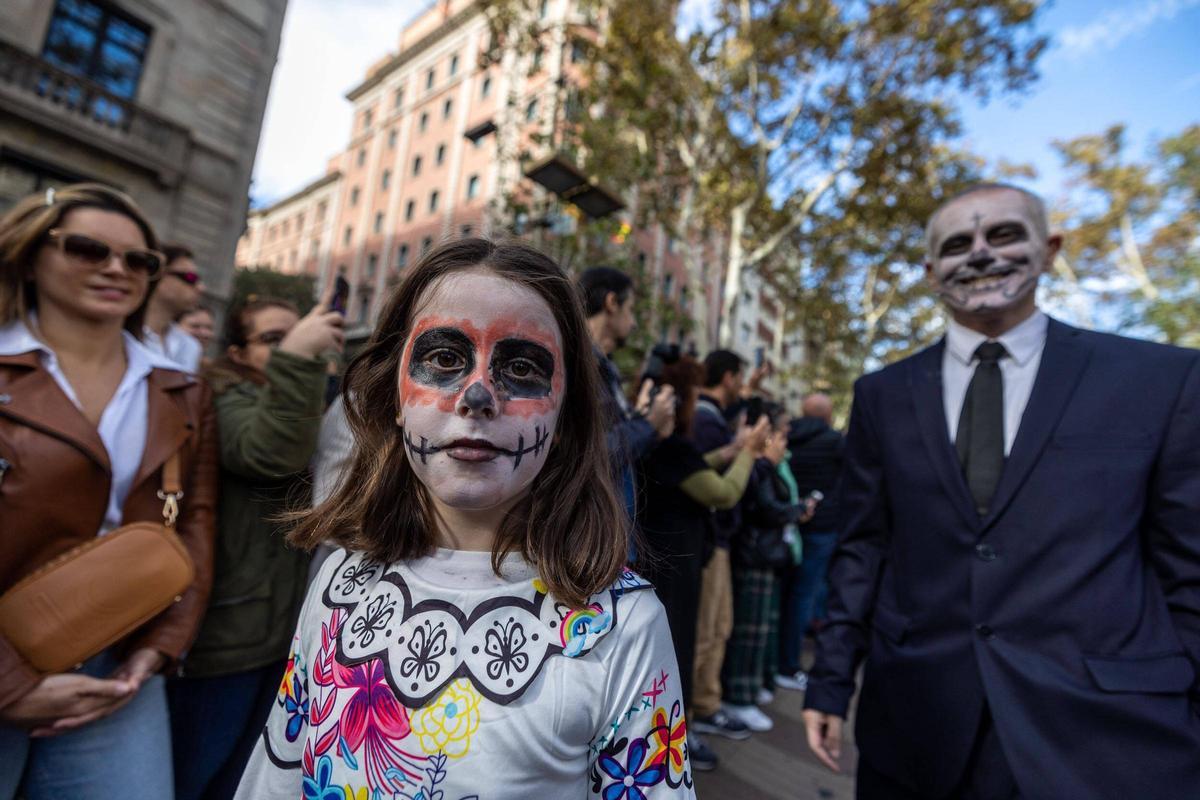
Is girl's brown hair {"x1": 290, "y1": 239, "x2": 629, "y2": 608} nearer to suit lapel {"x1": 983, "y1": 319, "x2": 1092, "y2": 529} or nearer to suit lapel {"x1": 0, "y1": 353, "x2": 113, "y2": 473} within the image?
suit lapel {"x1": 0, "y1": 353, "x2": 113, "y2": 473}

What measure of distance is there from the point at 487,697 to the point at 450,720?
0.07 metres

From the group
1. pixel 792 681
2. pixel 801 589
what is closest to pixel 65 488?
pixel 801 589

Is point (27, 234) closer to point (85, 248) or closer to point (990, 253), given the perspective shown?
point (85, 248)

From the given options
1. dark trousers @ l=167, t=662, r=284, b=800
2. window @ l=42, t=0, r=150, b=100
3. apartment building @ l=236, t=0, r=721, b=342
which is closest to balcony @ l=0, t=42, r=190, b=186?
window @ l=42, t=0, r=150, b=100

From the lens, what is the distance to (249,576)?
2027 millimetres

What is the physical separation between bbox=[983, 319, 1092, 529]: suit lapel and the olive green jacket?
2.08 meters

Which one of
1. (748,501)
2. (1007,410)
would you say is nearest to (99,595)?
(1007,410)

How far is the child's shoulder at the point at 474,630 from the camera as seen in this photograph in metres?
1.03

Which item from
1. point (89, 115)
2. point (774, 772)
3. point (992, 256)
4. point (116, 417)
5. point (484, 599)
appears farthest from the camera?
point (89, 115)

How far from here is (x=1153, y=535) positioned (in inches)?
60.4

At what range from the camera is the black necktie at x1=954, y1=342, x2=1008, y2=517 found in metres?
1.70

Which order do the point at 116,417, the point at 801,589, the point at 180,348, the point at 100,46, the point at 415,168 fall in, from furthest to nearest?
the point at 415,168 → the point at 100,46 → the point at 801,589 → the point at 180,348 → the point at 116,417

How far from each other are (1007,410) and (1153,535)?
0.45m

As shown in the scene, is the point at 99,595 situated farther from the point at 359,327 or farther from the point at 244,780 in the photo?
the point at 359,327
